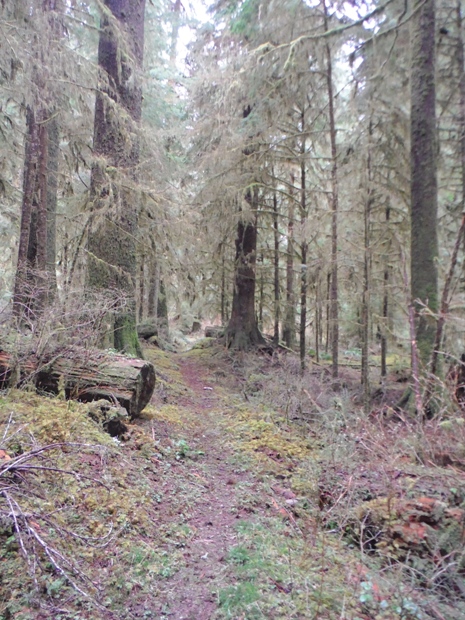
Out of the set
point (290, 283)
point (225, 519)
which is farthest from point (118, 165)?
point (290, 283)

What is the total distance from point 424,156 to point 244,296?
649 cm

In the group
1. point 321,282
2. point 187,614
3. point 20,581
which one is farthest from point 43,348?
point 321,282

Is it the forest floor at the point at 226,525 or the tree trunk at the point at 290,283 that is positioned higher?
the tree trunk at the point at 290,283

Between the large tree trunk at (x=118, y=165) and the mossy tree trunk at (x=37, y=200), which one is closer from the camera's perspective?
the mossy tree trunk at (x=37, y=200)

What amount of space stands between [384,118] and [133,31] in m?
5.71

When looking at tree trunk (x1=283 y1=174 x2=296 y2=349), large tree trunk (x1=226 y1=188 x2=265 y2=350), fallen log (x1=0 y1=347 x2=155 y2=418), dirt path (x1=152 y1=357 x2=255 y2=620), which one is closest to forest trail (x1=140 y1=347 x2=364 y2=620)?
dirt path (x1=152 y1=357 x2=255 y2=620)

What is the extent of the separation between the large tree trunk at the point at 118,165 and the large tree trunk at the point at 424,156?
16.7 ft

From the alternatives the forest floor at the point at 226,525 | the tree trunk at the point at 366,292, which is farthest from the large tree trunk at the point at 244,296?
the forest floor at the point at 226,525

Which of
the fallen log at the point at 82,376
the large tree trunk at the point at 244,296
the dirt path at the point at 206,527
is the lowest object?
the dirt path at the point at 206,527

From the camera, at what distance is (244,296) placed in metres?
11.7

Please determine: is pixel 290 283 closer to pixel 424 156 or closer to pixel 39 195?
pixel 424 156

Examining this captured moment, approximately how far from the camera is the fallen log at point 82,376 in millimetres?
4062

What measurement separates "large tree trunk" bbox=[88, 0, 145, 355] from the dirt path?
248 centimetres

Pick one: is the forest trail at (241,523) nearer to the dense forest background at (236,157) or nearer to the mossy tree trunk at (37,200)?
the dense forest background at (236,157)
